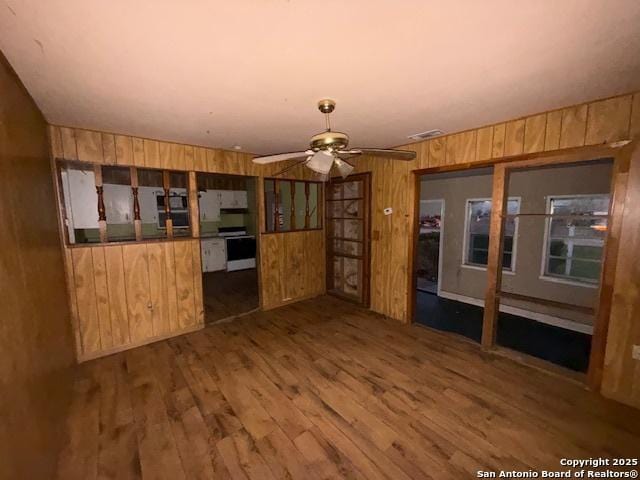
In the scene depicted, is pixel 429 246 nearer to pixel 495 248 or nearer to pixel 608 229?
pixel 495 248

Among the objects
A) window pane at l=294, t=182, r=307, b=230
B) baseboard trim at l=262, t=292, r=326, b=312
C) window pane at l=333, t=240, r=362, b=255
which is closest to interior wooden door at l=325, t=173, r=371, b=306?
window pane at l=333, t=240, r=362, b=255

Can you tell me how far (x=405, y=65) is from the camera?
1517 mm

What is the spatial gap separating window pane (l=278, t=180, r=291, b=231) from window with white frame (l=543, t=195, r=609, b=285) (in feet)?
12.7

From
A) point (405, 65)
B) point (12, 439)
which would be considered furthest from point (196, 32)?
point (12, 439)

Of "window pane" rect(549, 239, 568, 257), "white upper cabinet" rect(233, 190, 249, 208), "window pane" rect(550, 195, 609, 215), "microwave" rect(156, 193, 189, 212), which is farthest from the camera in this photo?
"white upper cabinet" rect(233, 190, 249, 208)

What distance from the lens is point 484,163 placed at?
2.70 meters

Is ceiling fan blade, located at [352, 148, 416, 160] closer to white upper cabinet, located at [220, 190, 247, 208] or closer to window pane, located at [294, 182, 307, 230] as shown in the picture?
window pane, located at [294, 182, 307, 230]

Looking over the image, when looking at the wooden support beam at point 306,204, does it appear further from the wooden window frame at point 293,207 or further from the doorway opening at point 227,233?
the doorway opening at point 227,233

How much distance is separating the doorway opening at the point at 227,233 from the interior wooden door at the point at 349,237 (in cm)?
175

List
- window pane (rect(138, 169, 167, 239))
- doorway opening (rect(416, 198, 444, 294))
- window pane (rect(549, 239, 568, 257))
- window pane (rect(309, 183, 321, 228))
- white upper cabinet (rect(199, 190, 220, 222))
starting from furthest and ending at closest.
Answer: white upper cabinet (rect(199, 190, 220, 222)), doorway opening (rect(416, 198, 444, 294)), window pane (rect(138, 169, 167, 239)), window pane (rect(309, 183, 321, 228)), window pane (rect(549, 239, 568, 257))

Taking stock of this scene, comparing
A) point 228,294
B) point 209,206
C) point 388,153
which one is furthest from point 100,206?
point 209,206

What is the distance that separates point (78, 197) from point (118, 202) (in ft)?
8.67

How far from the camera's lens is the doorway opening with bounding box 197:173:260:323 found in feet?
18.8

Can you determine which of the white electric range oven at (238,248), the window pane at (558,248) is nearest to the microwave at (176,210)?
the white electric range oven at (238,248)
